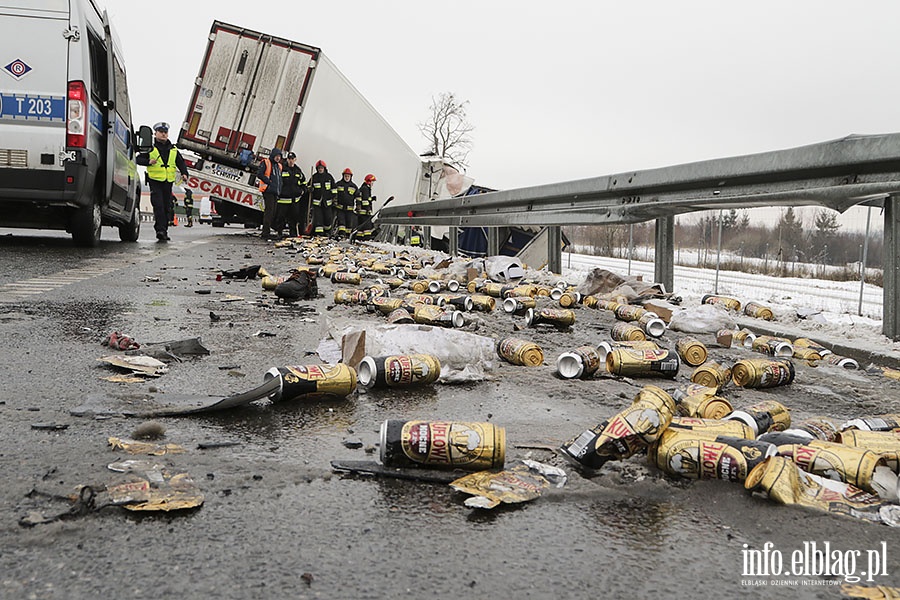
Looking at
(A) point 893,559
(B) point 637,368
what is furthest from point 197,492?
(B) point 637,368

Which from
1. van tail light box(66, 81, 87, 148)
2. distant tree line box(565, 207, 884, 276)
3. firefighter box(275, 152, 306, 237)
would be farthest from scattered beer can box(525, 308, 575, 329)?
firefighter box(275, 152, 306, 237)

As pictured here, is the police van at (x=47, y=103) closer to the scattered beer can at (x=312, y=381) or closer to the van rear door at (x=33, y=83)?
the van rear door at (x=33, y=83)

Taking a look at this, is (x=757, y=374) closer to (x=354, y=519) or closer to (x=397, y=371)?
(x=397, y=371)

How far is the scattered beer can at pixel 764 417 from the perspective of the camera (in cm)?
256

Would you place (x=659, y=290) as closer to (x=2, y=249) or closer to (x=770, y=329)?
(x=770, y=329)

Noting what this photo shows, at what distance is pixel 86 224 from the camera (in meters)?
10.2

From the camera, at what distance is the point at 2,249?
31.3 feet

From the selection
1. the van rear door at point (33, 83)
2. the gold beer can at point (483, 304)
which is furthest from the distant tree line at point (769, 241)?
the van rear door at point (33, 83)

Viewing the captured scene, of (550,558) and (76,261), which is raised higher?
(76,261)

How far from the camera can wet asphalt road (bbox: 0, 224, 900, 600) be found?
151 cm

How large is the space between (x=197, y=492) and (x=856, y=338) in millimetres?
4364

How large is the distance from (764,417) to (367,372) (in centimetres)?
161

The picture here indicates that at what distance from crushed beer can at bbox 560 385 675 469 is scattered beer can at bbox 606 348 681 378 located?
132 centimetres

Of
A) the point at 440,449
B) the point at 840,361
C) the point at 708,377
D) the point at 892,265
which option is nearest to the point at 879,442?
the point at 708,377
